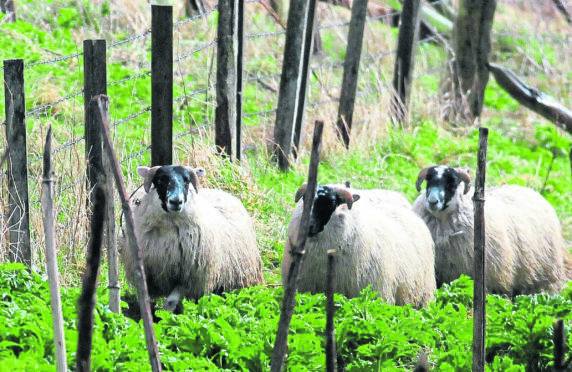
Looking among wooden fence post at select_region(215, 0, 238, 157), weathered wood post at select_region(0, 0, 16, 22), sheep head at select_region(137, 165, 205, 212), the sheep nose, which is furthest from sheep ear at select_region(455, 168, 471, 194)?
weathered wood post at select_region(0, 0, 16, 22)

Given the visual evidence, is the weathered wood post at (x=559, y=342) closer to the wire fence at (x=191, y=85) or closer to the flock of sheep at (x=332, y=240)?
the flock of sheep at (x=332, y=240)

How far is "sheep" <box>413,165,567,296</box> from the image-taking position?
6.70 m

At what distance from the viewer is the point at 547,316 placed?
4590mm

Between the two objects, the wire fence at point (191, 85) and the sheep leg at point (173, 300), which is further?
the wire fence at point (191, 85)

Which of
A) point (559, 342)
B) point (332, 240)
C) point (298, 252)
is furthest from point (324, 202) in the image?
point (559, 342)

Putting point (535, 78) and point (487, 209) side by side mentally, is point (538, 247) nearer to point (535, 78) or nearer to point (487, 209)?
point (487, 209)

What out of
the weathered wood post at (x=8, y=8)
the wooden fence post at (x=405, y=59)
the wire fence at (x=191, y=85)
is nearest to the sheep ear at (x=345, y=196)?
the wire fence at (x=191, y=85)

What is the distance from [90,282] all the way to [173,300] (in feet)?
9.49

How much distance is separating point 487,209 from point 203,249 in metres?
2.34

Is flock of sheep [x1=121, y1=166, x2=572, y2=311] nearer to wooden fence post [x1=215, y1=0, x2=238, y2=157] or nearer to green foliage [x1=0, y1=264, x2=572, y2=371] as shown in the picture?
green foliage [x1=0, y1=264, x2=572, y2=371]

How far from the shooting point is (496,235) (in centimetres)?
675

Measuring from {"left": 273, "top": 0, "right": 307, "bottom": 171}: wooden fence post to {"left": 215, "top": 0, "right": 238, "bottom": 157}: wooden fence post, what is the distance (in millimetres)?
862

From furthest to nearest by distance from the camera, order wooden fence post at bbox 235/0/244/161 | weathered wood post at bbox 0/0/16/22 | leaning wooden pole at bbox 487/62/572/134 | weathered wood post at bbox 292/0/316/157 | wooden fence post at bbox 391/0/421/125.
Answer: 1. leaning wooden pole at bbox 487/62/572/134
2. weathered wood post at bbox 0/0/16/22
3. wooden fence post at bbox 391/0/421/125
4. weathered wood post at bbox 292/0/316/157
5. wooden fence post at bbox 235/0/244/161

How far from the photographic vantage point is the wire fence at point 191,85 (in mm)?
6090
